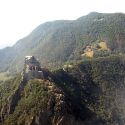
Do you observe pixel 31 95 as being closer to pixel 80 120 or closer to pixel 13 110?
pixel 13 110

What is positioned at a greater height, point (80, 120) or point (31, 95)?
point (31, 95)

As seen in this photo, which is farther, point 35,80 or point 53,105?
point 35,80

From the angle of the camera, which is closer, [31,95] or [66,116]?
[66,116]

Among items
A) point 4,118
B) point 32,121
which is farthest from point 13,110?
point 32,121

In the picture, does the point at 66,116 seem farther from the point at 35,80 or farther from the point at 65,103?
the point at 35,80

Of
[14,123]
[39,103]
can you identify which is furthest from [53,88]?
[14,123]

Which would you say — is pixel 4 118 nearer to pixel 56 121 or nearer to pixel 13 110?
pixel 13 110

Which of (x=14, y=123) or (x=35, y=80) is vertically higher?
(x=35, y=80)
